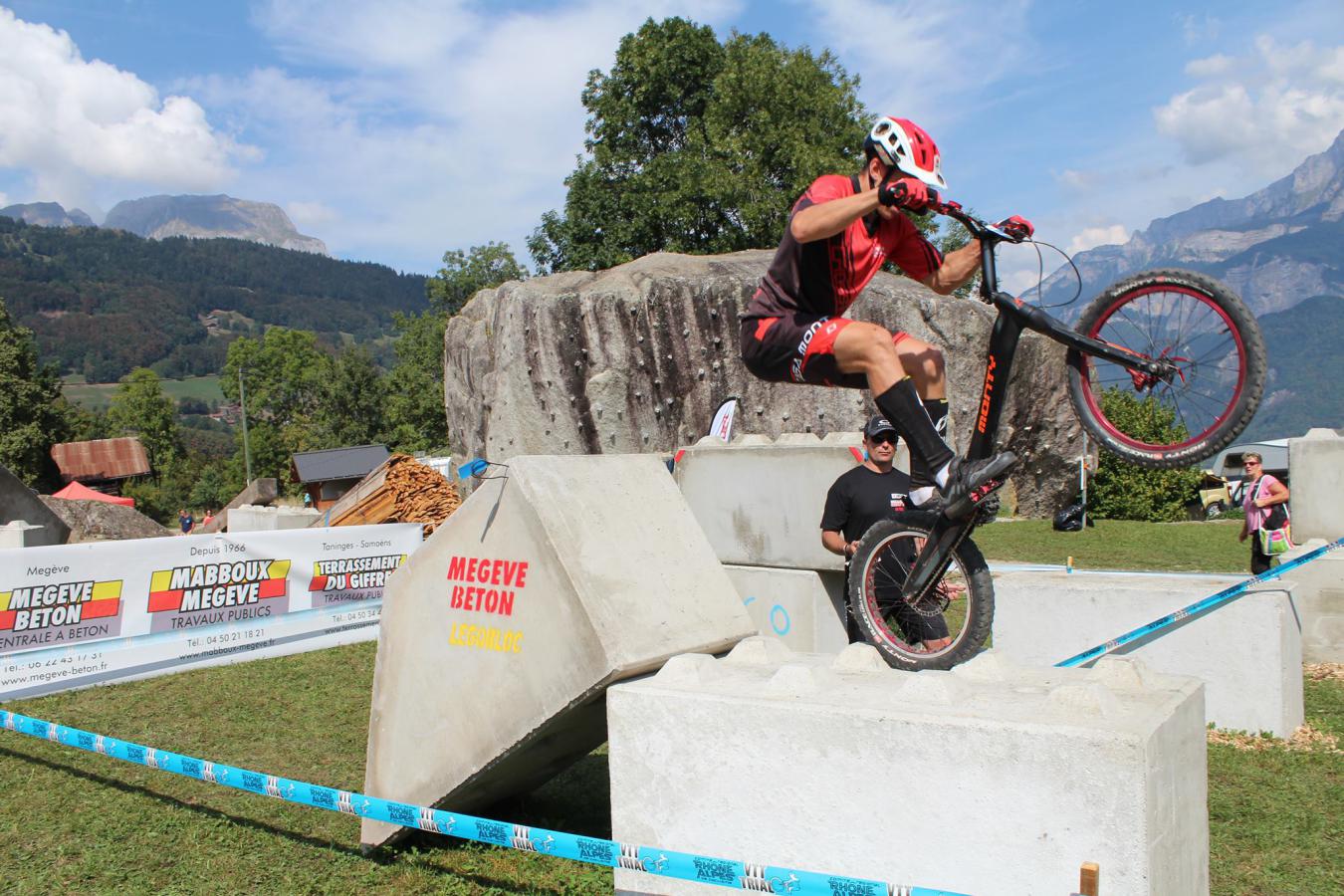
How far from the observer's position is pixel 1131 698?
3385 mm

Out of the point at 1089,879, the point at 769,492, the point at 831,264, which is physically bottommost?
the point at 1089,879

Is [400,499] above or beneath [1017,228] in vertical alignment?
beneath

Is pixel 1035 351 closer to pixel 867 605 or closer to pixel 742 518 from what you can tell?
pixel 742 518

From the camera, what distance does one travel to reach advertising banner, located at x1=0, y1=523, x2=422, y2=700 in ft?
31.6

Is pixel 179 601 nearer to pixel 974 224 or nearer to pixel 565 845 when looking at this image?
pixel 565 845

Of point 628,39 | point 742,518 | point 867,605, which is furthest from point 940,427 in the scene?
point 628,39

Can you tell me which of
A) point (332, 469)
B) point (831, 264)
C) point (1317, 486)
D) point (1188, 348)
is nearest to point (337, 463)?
point (332, 469)

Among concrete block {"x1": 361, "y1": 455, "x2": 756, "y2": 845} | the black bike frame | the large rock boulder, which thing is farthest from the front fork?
the large rock boulder

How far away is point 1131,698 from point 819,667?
1173mm

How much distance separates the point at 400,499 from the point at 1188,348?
17224 mm

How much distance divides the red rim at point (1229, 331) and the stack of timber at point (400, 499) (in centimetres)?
1569

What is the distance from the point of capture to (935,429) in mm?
4504

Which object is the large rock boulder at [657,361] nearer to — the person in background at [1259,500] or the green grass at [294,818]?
the person in background at [1259,500]

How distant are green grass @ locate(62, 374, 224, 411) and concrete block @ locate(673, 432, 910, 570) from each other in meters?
169
